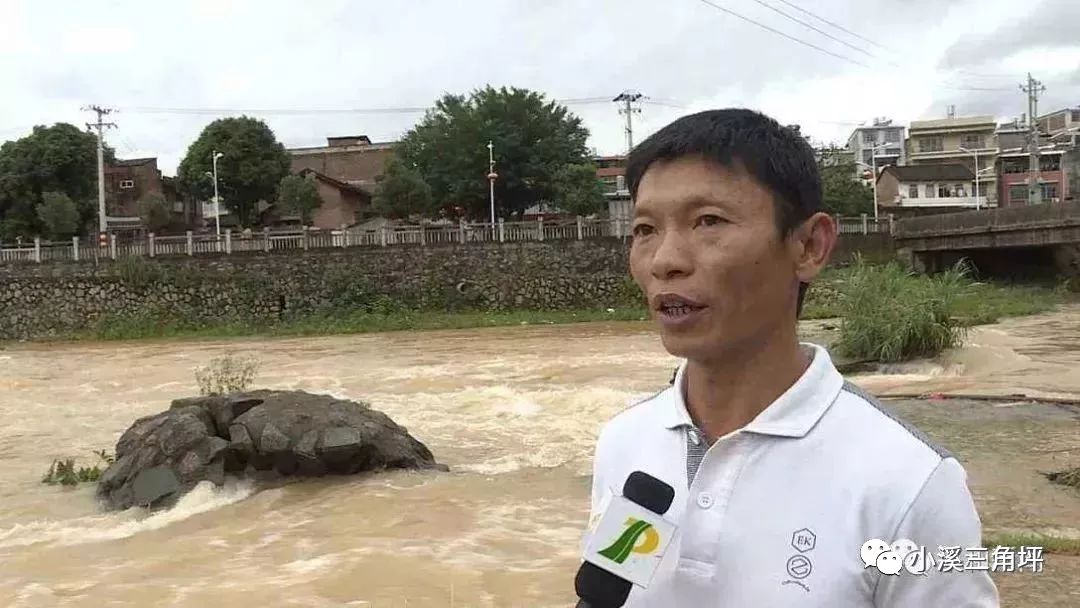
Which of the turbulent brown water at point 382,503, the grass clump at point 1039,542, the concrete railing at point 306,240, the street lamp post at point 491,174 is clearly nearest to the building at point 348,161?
the street lamp post at point 491,174

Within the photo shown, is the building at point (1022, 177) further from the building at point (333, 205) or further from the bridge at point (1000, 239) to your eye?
the building at point (333, 205)

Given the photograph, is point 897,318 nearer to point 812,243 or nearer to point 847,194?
point 812,243

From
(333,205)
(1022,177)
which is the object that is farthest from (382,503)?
(1022,177)

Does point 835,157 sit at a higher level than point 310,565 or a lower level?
higher

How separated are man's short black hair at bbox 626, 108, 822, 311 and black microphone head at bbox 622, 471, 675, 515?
1.29 feet

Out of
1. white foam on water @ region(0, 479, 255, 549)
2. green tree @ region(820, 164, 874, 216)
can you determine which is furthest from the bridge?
white foam on water @ region(0, 479, 255, 549)

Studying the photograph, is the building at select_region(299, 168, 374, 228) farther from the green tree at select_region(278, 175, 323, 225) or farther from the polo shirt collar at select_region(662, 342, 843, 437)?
the polo shirt collar at select_region(662, 342, 843, 437)

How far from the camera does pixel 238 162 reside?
47.5m

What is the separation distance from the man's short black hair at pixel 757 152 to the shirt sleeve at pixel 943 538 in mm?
374

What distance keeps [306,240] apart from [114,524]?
2532 centimetres

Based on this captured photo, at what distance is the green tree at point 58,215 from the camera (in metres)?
40.6

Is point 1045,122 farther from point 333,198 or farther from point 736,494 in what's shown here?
point 736,494

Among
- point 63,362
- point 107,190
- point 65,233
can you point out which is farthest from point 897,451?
point 107,190

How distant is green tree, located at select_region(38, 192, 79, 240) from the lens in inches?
1598
